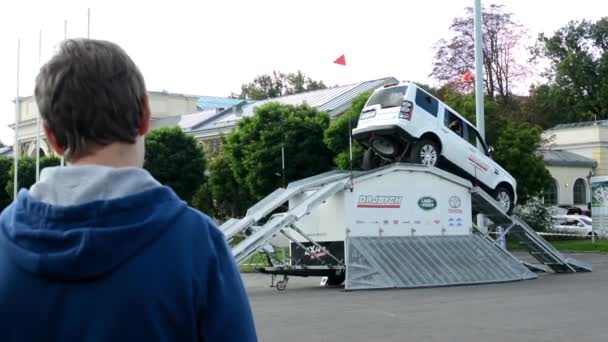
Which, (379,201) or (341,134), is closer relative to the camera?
(379,201)

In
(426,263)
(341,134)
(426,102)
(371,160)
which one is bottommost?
(426,263)

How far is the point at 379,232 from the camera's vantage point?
21.1 meters

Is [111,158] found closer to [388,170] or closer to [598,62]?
[388,170]

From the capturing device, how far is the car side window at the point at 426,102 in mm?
22766

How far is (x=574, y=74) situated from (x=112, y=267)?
3011 inches

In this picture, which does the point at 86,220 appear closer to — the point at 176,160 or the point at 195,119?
the point at 176,160

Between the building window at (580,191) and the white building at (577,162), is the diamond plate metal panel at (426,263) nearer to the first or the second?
the white building at (577,162)

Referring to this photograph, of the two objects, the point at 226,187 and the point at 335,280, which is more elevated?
the point at 226,187

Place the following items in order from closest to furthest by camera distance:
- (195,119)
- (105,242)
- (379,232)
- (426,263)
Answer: (105,242)
(379,232)
(426,263)
(195,119)

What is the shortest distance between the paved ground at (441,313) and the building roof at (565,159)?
4208cm

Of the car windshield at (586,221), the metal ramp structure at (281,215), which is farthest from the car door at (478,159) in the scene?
the car windshield at (586,221)

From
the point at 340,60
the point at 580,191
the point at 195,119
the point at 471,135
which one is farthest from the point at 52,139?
the point at 195,119

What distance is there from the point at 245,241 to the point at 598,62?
204ft


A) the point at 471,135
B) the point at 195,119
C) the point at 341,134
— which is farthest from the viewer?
the point at 195,119
